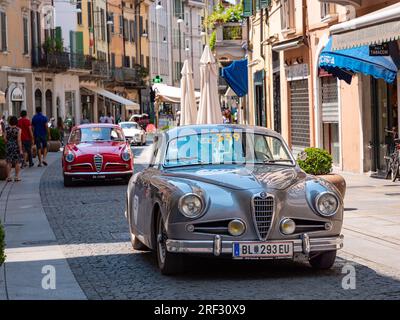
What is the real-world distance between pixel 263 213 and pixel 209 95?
20303 millimetres

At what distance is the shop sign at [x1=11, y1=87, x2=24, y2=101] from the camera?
4878cm

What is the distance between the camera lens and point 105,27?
254 ft

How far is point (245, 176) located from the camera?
32.7 ft

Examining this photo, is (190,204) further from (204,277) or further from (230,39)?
(230,39)

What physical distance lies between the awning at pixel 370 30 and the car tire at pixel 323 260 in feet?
22.5

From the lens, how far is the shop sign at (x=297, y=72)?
29.0 meters

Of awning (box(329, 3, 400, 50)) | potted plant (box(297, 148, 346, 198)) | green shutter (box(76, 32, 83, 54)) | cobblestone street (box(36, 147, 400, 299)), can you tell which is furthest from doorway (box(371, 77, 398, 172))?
green shutter (box(76, 32, 83, 54))

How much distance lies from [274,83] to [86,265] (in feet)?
80.5

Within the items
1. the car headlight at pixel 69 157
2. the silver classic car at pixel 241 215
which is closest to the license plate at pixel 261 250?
the silver classic car at pixel 241 215

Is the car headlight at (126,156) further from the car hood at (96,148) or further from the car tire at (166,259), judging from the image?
the car tire at (166,259)

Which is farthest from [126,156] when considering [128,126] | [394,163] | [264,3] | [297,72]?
[128,126]
